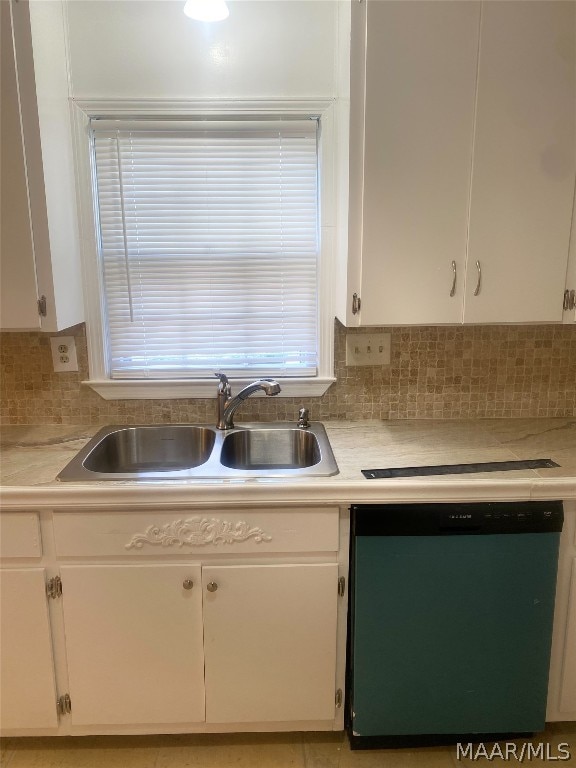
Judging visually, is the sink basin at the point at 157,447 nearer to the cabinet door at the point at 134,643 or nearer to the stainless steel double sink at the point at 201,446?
the stainless steel double sink at the point at 201,446

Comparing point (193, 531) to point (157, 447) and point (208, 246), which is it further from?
point (208, 246)

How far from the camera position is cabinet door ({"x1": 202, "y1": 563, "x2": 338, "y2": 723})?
166 centimetres

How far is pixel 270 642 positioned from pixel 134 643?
424 millimetres

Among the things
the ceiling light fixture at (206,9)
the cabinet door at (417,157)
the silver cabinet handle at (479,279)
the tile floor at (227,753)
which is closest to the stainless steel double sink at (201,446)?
the cabinet door at (417,157)

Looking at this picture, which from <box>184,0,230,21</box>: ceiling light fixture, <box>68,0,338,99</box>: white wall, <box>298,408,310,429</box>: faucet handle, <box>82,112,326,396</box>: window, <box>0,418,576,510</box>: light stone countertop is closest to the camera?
<box>0,418,576,510</box>: light stone countertop

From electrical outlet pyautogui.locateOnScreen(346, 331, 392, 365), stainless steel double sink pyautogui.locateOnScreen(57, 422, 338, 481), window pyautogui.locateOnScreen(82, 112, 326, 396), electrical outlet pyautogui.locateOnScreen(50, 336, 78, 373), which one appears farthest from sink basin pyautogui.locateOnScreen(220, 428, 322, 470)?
electrical outlet pyautogui.locateOnScreen(50, 336, 78, 373)

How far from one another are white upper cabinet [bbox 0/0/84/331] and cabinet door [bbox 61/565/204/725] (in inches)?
33.8

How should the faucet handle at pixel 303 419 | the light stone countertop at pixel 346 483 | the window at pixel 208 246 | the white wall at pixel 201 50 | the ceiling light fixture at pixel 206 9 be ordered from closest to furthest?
the light stone countertop at pixel 346 483, the ceiling light fixture at pixel 206 9, the white wall at pixel 201 50, the window at pixel 208 246, the faucet handle at pixel 303 419

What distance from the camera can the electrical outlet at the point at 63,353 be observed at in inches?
82.9

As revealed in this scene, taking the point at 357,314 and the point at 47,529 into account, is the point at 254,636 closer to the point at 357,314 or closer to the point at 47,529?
the point at 47,529

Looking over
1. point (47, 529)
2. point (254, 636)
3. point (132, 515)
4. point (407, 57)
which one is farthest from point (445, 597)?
point (407, 57)

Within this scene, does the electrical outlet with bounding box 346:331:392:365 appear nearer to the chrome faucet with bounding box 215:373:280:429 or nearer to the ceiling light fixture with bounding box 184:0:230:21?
the chrome faucet with bounding box 215:373:280:429

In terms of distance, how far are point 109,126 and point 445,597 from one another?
1.98m

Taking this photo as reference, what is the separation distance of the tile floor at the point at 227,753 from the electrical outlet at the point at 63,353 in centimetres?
131
